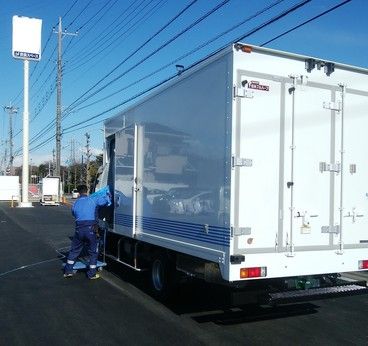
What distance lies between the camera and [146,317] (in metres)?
7.06

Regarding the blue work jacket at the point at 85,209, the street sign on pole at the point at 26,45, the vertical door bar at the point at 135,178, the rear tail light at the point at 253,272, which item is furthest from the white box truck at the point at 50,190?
the rear tail light at the point at 253,272

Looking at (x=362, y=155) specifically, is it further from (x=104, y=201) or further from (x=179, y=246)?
(x=104, y=201)

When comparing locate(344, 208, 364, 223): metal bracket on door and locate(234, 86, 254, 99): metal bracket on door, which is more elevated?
locate(234, 86, 254, 99): metal bracket on door

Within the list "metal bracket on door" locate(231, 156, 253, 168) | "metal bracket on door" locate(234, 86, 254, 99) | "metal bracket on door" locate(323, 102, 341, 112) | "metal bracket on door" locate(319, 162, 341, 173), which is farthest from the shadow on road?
"metal bracket on door" locate(323, 102, 341, 112)

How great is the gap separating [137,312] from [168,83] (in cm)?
337

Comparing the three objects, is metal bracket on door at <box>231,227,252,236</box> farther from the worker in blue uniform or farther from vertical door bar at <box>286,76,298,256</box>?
the worker in blue uniform

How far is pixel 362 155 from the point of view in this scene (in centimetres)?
695

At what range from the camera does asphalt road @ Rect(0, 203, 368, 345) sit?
20.0ft

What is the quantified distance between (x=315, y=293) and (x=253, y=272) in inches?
37.9

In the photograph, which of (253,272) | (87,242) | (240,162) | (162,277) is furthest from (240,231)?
(87,242)

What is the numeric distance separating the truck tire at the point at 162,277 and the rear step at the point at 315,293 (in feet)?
6.90

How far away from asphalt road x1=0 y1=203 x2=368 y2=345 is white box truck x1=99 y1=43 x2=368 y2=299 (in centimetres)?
59

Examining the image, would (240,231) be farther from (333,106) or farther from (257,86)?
(333,106)

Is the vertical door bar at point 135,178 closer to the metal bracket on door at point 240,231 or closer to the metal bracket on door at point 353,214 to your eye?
the metal bracket on door at point 240,231
